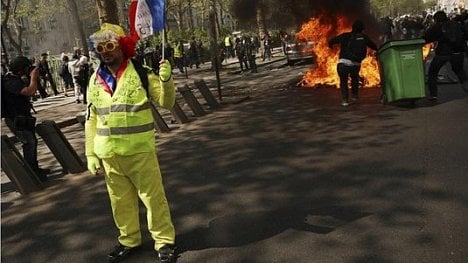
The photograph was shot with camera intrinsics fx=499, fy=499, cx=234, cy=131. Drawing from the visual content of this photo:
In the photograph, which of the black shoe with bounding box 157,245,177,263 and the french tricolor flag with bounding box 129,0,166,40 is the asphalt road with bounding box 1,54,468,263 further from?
the french tricolor flag with bounding box 129,0,166,40

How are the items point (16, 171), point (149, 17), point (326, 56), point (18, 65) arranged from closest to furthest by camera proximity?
point (149, 17) → point (16, 171) → point (18, 65) → point (326, 56)

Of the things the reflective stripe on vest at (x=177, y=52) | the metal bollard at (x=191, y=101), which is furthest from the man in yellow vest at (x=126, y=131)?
the reflective stripe on vest at (x=177, y=52)

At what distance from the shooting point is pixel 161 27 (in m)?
4.34

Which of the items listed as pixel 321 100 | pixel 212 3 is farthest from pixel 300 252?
pixel 212 3

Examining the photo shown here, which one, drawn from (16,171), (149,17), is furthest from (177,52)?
(149,17)

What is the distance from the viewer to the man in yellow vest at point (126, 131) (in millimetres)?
3846

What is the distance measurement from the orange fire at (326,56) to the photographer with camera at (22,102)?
8.30 m

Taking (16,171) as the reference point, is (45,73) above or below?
above

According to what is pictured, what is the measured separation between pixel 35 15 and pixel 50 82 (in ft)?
80.9

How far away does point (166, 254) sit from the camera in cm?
393

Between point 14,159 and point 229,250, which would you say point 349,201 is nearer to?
point 229,250

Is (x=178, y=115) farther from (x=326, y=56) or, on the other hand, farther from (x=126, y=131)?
(x=126, y=131)

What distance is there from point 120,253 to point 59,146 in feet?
13.0

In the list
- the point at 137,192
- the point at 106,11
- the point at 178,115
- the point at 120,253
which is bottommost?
the point at 120,253
